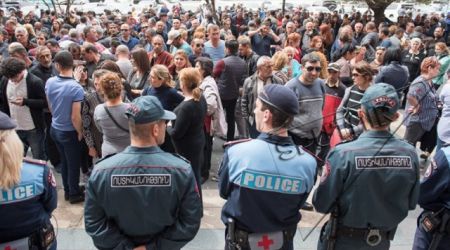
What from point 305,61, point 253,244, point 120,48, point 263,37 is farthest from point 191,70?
point 263,37

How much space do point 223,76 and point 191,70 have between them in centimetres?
210

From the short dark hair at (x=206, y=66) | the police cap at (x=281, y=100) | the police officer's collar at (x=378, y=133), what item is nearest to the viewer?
the police cap at (x=281, y=100)

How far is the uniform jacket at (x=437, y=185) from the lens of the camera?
2719mm

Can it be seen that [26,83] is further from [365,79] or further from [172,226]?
[365,79]

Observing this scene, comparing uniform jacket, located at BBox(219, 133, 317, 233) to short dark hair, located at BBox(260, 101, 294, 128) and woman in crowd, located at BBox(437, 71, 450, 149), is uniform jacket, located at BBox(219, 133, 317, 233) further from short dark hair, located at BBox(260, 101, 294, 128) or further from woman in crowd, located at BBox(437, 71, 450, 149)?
woman in crowd, located at BBox(437, 71, 450, 149)

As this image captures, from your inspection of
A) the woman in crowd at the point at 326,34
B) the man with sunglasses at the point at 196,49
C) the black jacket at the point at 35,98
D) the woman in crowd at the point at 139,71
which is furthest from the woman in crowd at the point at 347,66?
the black jacket at the point at 35,98

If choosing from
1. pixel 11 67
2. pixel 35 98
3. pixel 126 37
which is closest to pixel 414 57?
pixel 126 37

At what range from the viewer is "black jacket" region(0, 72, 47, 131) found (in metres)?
4.81

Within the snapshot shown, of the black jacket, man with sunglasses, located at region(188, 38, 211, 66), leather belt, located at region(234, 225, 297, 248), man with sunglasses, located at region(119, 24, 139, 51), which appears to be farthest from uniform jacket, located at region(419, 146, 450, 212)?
man with sunglasses, located at region(119, 24, 139, 51)

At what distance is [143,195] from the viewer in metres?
2.31

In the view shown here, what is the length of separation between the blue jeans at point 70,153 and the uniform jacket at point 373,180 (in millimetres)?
3059

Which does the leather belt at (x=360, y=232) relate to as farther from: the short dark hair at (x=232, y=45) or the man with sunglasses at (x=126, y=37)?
the man with sunglasses at (x=126, y=37)

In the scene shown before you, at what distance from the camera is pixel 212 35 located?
7.73m

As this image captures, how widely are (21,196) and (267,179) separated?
150cm
